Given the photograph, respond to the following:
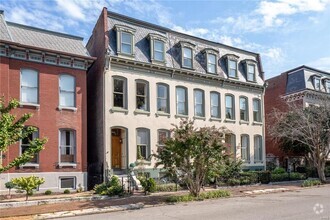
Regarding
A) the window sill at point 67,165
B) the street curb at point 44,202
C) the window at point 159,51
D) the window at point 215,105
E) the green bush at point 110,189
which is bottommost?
the street curb at point 44,202

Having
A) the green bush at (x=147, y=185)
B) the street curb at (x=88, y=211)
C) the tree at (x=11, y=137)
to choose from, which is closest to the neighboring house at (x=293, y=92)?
the green bush at (x=147, y=185)

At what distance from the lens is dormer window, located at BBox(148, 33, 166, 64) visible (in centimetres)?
2494

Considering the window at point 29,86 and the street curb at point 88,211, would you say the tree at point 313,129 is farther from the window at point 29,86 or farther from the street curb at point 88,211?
the window at point 29,86

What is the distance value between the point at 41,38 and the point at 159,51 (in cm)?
832

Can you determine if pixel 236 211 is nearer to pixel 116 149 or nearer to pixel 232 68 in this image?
pixel 116 149

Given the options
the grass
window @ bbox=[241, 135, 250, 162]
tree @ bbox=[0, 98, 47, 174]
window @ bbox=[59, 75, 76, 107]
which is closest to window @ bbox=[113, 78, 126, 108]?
window @ bbox=[59, 75, 76, 107]

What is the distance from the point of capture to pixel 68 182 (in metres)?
20.7

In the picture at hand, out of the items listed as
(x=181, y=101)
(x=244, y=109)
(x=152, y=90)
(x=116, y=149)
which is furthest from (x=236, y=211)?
(x=244, y=109)

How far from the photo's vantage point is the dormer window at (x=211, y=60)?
27.9 metres

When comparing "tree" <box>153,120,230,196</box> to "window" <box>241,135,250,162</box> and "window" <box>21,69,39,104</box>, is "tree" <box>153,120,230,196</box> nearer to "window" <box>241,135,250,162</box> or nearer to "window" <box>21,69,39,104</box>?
"window" <box>21,69,39,104</box>

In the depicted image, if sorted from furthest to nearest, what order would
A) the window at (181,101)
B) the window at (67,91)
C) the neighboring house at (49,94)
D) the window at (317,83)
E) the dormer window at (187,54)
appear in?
the window at (317,83)
the dormer window at (187,54)
the window at (181,101)
the window at (67,91)
the neighboring house at (49,94)

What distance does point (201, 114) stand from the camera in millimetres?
27406

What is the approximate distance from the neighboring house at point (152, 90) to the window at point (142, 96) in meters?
0.07

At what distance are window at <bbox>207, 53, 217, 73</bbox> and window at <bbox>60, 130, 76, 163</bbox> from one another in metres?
12.3
